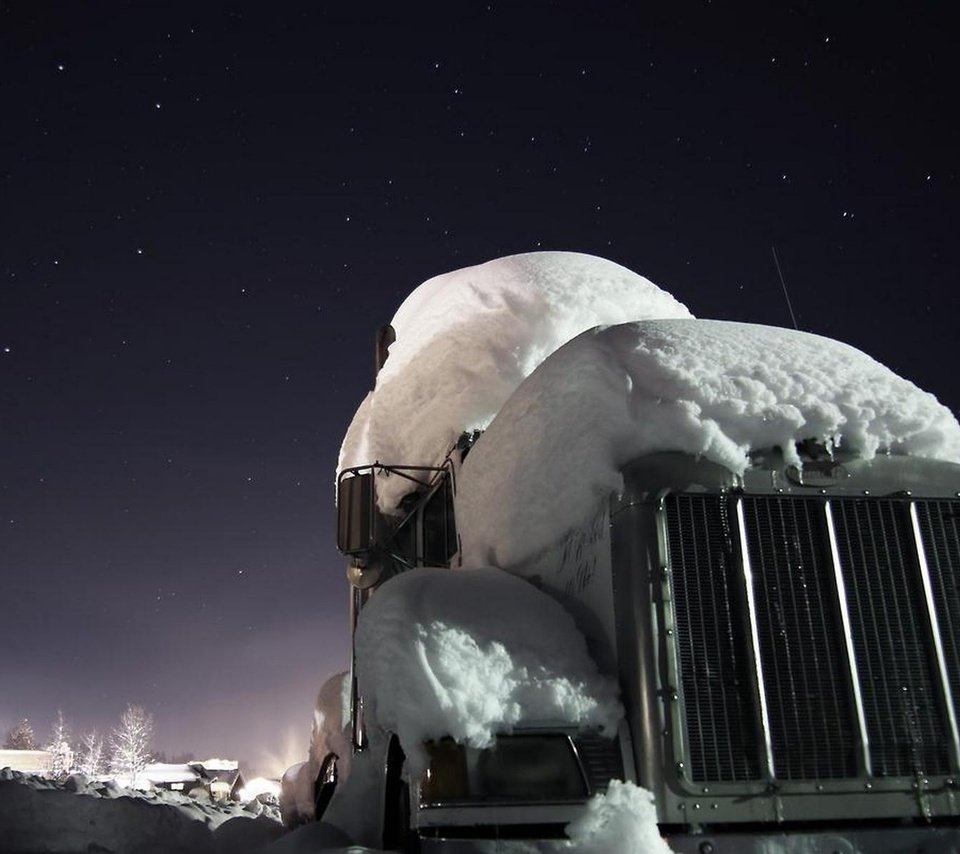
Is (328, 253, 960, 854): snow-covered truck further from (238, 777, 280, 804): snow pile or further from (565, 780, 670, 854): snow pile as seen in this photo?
(238, 777, 280, 804): snow pile

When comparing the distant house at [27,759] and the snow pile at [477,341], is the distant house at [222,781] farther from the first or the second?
the distant house at [27,759]

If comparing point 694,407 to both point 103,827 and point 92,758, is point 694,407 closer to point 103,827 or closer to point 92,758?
point 103,827

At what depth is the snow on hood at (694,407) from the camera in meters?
3.66

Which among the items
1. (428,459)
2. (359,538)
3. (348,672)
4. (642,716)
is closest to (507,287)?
(428,459)

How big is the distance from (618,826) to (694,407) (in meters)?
1.60

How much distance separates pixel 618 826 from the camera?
302cm

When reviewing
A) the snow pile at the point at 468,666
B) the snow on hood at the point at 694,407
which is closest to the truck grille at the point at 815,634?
the snow on hood at the point at 694,407

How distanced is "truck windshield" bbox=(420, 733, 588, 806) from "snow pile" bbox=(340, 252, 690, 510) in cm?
304

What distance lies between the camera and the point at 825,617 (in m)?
3.49

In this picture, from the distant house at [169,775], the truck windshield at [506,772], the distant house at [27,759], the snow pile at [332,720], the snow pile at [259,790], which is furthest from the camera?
the distant house at [27,759]

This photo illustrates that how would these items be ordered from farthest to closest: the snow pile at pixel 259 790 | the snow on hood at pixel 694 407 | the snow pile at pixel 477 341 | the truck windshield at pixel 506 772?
the snow pile at pixel 259 790 < the snow pile at pixel 477 341 < the snow on hood at pixel 694 407 < the truck windshield at pixel 506 772

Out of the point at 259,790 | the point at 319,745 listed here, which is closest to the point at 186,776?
the point at 259,790

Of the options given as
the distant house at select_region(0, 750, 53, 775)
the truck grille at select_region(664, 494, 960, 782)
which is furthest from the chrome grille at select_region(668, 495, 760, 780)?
the distant house at select_region(0, 750, 53, 775)

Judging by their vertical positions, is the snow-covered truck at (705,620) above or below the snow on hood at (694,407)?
below
